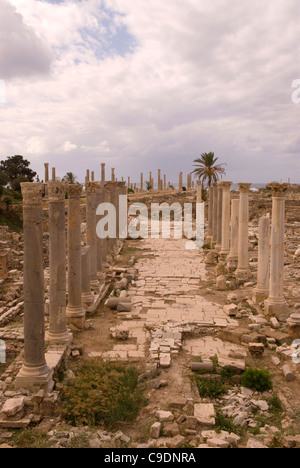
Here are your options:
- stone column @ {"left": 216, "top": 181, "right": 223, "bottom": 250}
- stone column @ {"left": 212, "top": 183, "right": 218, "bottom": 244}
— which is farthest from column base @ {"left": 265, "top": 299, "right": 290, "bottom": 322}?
stone column @ {"left": 212, "top": 183, "right": 218, "bottom": 244}

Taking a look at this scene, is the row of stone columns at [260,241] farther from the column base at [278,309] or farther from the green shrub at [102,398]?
the green shrub at [102,398]

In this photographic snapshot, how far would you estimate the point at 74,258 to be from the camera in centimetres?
1052

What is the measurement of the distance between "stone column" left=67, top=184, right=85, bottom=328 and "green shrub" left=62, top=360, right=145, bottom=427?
2.69m

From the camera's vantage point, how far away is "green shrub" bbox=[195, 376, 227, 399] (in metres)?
7.56

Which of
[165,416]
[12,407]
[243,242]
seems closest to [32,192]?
[12,407]

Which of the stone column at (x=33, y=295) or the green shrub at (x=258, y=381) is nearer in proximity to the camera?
the stone column at (x=33, y=295)

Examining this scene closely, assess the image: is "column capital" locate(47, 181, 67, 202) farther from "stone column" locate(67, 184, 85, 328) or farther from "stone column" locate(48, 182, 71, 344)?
"stone column" locate(67, 184, 85, 328)

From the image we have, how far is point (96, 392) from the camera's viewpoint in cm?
691

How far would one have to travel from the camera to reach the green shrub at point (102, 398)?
6.52 metres

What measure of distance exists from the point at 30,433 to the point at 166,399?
7.68 ft

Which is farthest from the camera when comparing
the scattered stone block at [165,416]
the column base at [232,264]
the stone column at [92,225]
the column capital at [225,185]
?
the column capital at [225,185]

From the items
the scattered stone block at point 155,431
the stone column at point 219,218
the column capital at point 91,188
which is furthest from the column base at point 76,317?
the stone column at point 219,218

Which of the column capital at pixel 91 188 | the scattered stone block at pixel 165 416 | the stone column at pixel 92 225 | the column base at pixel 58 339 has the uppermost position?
the column capital at pixel 91 188

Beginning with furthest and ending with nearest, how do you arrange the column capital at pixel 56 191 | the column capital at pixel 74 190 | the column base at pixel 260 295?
1. the column base at pixel 260 295
2. the column capital at pixel 74 190
3. the column capital at pixel 56 191
